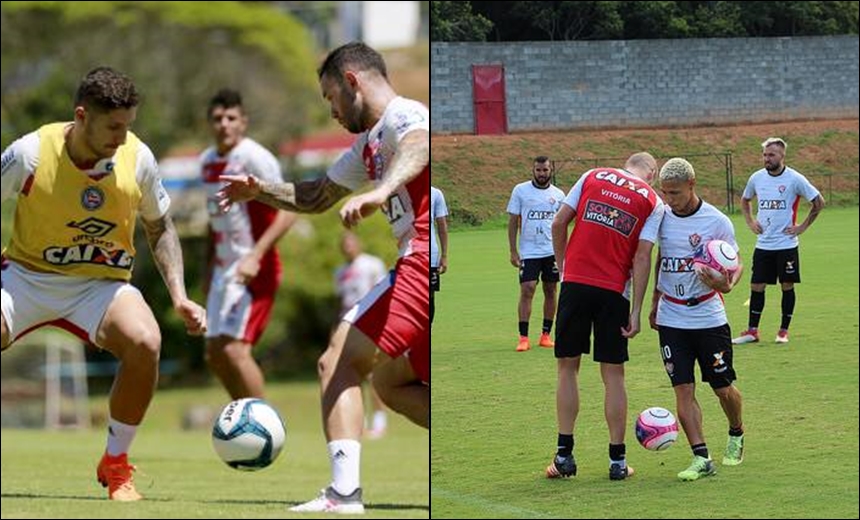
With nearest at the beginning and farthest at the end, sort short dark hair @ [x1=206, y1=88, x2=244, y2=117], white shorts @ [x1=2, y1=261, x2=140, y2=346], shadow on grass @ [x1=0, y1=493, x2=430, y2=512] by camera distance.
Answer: white shorts @ [x1=2, y1=261, x2=140, y2=346], shadow on grass @ [x1=0, y1=493, x2=430, y2=512], short dark hair @ [x1=206, y1=88, x2=244, y2=117]

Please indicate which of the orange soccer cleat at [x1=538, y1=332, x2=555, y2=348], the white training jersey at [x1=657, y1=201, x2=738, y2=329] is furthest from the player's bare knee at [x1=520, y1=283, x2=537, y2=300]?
the white training jersey at [x1=657, y1=201, x2=738, y2=329]

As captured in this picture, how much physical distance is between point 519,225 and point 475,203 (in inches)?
5.5

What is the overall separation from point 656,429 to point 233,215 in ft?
27.1

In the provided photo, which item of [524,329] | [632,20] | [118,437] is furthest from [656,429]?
[118,437]

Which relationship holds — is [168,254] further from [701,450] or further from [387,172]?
[701,450]

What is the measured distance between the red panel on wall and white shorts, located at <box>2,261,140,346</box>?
350cm

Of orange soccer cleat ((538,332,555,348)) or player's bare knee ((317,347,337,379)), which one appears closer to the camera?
orange soccer cleat ((538,332,555,348))

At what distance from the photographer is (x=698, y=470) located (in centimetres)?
436

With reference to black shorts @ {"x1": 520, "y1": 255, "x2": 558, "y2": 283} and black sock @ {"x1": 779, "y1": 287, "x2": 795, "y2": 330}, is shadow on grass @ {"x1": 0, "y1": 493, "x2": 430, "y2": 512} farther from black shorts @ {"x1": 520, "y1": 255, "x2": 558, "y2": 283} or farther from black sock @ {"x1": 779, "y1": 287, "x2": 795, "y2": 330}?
black sock @ {"x1": 779, "y1": 287, "x2": 795, "y2": 330}

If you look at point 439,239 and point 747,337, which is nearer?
point 747,337

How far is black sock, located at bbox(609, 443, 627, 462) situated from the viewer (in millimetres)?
4379

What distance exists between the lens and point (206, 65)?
29.9m

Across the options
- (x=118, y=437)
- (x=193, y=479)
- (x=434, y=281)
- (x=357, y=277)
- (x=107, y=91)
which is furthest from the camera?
(x=357, y=277)

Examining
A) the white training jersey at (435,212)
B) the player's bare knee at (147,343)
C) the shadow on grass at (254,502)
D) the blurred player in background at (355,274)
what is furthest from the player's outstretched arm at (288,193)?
the blurred player in background at (355,274)
